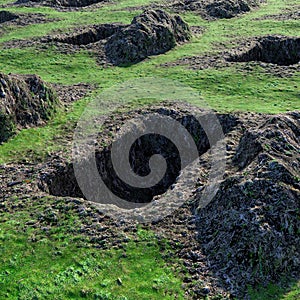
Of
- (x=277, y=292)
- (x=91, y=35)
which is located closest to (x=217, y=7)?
(x=91, y=35)

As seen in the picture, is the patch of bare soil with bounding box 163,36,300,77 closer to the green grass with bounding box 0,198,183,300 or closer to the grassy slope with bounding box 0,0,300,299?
the grassy slope with bounding box 0,0,300,299

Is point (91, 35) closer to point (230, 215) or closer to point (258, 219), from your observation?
point (230, 215)

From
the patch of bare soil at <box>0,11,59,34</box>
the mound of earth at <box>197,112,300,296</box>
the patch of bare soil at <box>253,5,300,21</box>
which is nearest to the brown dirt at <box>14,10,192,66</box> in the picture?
the patch of bare soil at <box>0,11,59,34</box>

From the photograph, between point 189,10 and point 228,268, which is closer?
point 228,268

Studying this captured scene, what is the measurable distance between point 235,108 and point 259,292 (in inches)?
518

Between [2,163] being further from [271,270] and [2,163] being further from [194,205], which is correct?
[271,270]

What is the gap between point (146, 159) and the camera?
25.0 metres

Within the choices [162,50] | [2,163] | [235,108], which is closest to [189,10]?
[162,50]

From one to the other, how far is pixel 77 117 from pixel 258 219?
14.0m

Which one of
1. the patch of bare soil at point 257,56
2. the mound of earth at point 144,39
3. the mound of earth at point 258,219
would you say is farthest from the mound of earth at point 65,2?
the mound of earth at point 258,219

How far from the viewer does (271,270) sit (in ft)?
47.7

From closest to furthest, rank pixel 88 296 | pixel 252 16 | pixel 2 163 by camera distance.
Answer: pixel 88 296 < pixel 2 163 < pixel 252 16

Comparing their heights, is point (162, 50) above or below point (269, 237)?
above

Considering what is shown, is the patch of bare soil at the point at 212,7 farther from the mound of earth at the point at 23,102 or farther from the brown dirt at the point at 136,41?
the mound of earth at the point at 23,102
